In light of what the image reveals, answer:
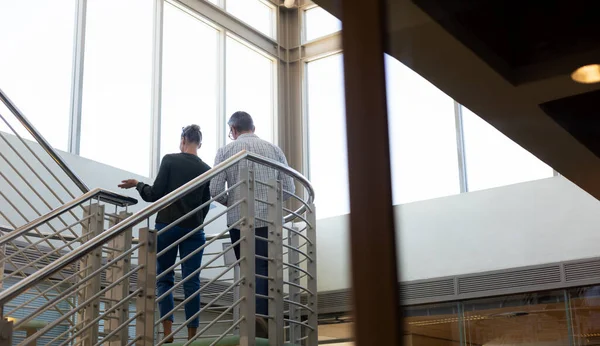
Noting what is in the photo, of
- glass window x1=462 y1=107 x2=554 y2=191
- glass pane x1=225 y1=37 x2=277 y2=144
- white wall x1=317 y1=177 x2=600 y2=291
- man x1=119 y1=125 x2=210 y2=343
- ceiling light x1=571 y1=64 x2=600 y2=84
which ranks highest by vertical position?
glass pane x1=225 y1=37 x2=277 y2=144

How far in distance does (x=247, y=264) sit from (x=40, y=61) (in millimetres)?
4217

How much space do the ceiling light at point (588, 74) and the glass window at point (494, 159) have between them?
0.54 ft

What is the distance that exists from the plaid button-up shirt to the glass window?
2.42 m

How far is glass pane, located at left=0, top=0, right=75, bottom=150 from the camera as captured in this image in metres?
6.80

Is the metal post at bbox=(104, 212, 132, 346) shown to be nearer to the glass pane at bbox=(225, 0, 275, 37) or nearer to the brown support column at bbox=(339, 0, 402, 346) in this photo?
the brown support column at bbox=(339, 0, 402, 346)

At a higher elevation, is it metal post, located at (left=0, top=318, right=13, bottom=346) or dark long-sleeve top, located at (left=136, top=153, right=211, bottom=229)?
dark long-sleeve top, located at (left=136, top=153, right=211, bottom=229)

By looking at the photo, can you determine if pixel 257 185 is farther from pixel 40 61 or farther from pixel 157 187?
pixel 40 61

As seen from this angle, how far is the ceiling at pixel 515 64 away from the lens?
145 cm

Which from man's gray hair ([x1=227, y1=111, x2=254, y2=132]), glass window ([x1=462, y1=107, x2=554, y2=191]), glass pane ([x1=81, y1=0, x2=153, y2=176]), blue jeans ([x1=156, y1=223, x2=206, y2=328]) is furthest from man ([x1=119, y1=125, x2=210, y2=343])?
glass pane ([x1=81, y1=0, x2=153, y2=176])

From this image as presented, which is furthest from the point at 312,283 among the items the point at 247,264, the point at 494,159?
the point at 494,159

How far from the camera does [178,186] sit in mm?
4336

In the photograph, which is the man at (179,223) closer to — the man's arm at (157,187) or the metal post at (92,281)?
the man's arm at (157,187)

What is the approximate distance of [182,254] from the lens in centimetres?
426

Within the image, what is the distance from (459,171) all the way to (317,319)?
8.85 feet
